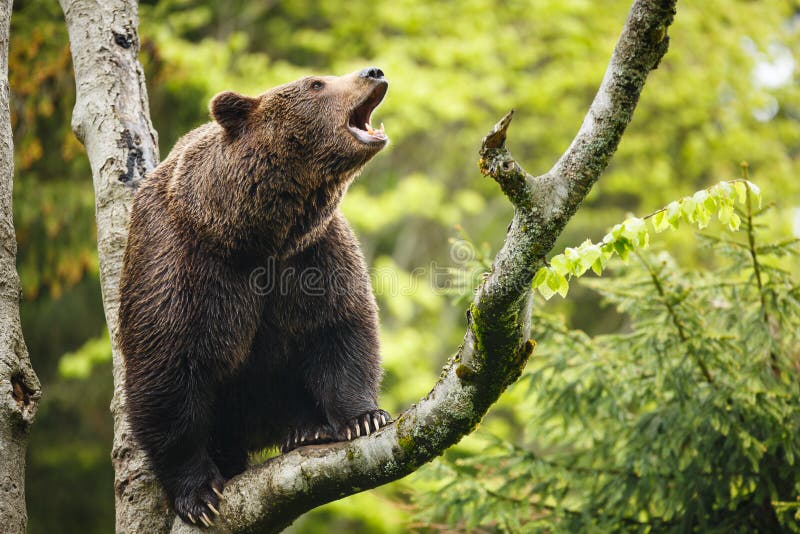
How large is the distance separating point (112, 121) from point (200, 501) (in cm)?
224

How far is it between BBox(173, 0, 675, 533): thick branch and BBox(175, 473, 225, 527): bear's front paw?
58 millimetres

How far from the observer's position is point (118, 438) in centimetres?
399

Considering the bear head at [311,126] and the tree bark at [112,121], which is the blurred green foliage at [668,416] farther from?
the tree bark at [112,121]

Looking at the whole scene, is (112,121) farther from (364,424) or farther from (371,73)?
(364,424)

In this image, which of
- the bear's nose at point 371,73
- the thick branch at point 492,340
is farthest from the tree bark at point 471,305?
the bear's nose at point 371,73

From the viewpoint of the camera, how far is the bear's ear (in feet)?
13.7

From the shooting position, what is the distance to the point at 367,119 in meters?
4.50

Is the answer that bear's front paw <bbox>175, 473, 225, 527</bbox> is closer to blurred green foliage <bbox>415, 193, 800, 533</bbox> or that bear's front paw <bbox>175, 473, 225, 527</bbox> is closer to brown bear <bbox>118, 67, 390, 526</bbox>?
brown bear <bbox>118, 67, 390, 526</bbox>

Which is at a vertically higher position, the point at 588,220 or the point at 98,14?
the point at 588,220

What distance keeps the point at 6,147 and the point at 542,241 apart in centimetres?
258

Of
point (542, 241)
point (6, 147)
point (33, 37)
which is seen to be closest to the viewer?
point (542, 241)

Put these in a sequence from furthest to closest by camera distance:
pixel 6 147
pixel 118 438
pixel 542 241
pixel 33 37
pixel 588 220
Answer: pixel 588 220
pixel 33 37
pixel 118 438
pixel 6 147
pixel 542 241

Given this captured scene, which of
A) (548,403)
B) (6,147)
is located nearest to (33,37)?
(6,147)

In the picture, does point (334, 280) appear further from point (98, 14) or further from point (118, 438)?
point (98, 14)
